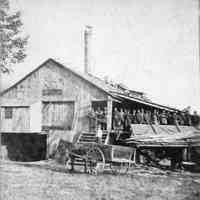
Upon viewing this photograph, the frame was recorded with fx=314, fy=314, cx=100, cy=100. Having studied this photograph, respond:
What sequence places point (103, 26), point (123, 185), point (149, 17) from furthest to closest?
point (103, 26)
point (149, 17)
point (123, 185)

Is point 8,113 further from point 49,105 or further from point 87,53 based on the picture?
point 87,53

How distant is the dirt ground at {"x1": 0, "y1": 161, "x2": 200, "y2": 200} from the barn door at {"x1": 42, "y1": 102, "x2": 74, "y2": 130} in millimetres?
4186

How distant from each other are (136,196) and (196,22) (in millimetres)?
5520

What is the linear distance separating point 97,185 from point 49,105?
791 centimetres

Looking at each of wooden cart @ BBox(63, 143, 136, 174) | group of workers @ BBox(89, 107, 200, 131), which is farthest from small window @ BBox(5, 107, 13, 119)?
wooden cart @ BBox(63, 143, 136, 174)

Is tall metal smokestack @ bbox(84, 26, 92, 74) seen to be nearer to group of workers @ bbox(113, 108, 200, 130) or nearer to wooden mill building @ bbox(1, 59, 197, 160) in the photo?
wooden mill building @ bbox(1, 59, 197, 160)

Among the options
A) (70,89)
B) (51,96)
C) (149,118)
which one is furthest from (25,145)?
(149,118)

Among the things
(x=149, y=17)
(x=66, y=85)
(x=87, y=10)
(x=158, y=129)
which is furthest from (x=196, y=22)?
(x=66, y=85)

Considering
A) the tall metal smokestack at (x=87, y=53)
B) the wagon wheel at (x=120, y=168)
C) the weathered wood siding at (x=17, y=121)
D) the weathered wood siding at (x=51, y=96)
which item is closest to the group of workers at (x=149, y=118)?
the weathered wood siding at (x=51, y=96)

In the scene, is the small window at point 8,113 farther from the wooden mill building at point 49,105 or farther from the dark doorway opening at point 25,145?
the dark doorway opening at point 25,145

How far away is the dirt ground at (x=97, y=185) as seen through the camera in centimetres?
791

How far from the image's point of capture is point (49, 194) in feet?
26.1

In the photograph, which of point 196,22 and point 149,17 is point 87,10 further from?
point 196,22

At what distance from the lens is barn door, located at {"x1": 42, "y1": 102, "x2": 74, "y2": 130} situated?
15.6m
